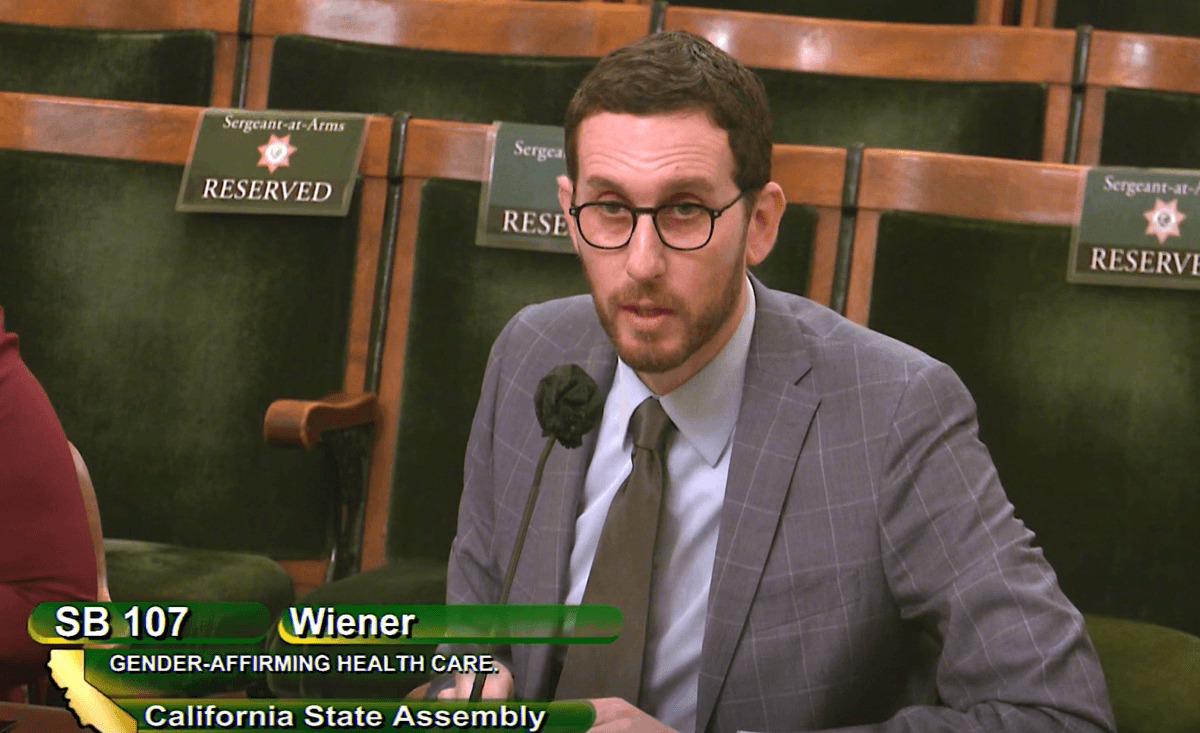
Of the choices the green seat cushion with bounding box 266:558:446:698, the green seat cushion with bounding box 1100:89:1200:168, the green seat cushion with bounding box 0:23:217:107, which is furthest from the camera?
the green seat cushion with bounding box 0:23:217:107

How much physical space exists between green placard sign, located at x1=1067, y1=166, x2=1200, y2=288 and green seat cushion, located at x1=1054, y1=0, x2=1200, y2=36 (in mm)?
701

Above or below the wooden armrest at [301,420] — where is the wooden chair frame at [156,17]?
above

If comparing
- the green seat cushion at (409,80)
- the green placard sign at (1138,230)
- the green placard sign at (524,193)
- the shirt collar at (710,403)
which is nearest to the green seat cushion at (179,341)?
the green placard sign at (524,193)

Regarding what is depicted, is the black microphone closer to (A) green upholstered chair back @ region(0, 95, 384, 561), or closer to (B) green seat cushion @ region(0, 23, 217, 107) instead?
(A) green upholstered chair back @ region(0, 95, 384, 561)

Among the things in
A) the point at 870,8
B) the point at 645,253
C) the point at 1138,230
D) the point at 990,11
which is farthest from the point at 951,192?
the point at 870,8

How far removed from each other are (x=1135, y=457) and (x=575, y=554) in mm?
400

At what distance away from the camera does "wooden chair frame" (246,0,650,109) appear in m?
1.13

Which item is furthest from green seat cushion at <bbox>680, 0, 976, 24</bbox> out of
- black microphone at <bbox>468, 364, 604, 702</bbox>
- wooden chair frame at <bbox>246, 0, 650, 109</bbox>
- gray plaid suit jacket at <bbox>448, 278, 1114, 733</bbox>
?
black microphone at <bbox>468, 364, 604, 702</bbox>

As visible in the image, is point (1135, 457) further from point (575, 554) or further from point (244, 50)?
point (244, 50)

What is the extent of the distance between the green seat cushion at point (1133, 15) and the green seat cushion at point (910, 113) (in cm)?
38

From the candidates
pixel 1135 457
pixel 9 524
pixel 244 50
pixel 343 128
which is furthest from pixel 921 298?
pixel 244 50

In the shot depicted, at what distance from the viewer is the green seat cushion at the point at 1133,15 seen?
136cm

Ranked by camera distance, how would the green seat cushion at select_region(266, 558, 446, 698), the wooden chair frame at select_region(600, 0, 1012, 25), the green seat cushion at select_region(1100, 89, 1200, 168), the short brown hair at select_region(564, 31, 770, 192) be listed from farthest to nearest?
1. the wooden chair frame at select_region(600, 0, 1012, 25)
2. the green seat cushion at select_region(1100, 89, 1200, 168)
3. the green seat cushion at select_region(266, 558, 446, 698)
4. the short brown hair at select_region(564, 31, 770, 192)

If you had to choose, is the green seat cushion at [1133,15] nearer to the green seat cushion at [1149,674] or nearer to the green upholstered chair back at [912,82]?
the green upholstered chair back at [912,82]
